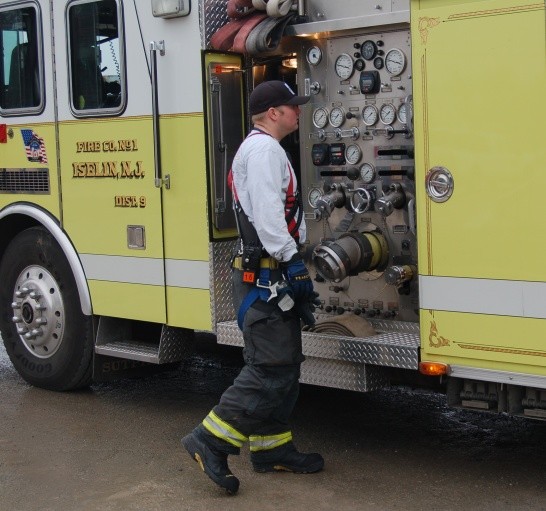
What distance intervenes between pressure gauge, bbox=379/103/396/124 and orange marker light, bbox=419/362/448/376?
4.61 ft

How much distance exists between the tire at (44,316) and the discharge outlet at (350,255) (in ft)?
6.78

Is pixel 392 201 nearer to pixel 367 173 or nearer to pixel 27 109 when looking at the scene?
pixel 367 173

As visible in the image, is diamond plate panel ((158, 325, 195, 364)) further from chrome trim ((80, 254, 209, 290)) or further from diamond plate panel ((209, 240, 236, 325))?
diamond plate panel ((209, 240, 236, 325))

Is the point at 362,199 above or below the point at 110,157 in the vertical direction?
below

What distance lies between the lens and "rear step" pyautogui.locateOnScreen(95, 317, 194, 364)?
22.9ft

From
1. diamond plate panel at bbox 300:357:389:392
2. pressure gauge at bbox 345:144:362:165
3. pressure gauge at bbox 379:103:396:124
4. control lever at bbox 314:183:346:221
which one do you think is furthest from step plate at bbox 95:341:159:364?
pressure gauge at bbox 379:103:396:124

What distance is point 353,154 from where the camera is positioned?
20.9ft

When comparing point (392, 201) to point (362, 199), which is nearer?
point (392, 201)

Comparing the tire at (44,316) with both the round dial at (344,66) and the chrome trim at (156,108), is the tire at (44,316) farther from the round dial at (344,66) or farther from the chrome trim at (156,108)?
the round dial at (344,66)

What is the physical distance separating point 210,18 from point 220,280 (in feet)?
4.97

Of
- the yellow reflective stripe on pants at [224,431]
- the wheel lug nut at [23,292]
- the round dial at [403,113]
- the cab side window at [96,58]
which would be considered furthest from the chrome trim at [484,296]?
the wheel lug nut at [23,292]

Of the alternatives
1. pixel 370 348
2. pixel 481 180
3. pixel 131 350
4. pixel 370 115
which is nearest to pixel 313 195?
pixel 370 115

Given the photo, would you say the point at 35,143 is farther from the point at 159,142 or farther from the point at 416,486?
the point at 416,486

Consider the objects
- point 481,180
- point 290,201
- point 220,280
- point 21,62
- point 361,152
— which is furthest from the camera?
point 21,62
